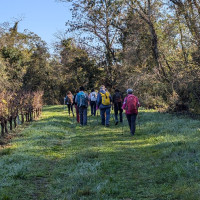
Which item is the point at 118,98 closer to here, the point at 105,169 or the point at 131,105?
the point at 131,105

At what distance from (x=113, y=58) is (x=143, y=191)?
28342mm

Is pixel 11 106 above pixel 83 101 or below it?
below

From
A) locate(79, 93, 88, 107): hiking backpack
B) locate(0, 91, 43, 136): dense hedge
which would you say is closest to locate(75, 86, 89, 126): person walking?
locate(79, 93, 88, 107): hiking backpack

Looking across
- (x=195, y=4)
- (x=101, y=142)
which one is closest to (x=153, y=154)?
(x=101, y=142)

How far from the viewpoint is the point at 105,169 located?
7.96 meters

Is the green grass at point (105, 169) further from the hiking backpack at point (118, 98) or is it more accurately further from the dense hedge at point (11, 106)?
the hiking backpack at point (118, 98)

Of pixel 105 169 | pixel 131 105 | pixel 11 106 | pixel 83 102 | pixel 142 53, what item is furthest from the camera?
pixel 142 53

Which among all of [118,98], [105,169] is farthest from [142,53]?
[105,169]

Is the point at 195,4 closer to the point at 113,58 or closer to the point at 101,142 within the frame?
the point at 101,142

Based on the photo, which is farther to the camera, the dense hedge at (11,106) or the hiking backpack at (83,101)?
the hiking backpack at (83,101)

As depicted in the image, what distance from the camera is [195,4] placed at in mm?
19859

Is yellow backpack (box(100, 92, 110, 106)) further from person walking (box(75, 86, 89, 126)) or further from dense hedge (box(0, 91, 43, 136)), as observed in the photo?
dense hedge (box(0, 91, 43, 136))

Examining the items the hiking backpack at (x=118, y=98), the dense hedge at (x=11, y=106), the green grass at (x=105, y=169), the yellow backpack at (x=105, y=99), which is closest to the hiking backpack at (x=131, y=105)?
the green grass at (x=105, y=169)

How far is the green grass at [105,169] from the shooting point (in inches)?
243
